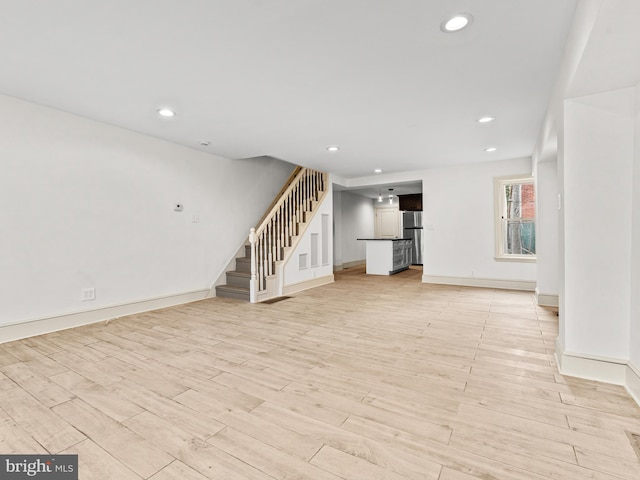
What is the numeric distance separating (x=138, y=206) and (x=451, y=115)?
165 inches


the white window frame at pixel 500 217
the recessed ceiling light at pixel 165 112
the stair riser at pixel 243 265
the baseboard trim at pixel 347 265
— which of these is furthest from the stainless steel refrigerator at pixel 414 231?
the recessed ceiling light at pixel 165 112

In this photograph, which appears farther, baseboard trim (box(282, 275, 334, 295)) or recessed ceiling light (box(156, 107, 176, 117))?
baseboard trim (box(282, 275, 334, 295))

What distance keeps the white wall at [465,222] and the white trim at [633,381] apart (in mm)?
3988

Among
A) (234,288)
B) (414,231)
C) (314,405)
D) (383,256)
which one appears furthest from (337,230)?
(314,405)

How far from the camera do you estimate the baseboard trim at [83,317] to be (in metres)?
3.11

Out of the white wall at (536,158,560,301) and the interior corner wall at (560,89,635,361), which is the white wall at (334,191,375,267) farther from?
the interior corner wall at (560,89,635,361)

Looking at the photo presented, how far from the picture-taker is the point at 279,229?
564 centimetres

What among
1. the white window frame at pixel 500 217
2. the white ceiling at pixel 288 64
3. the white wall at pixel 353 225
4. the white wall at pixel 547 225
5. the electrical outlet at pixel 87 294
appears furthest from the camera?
the white wall at pixel 353 225

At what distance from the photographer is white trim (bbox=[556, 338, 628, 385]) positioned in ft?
6.92

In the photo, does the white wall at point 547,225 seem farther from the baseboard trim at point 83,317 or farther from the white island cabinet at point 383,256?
the baseboard trim at point 83,317

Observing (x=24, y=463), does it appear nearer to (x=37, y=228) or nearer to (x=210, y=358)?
(x=210, y=358)

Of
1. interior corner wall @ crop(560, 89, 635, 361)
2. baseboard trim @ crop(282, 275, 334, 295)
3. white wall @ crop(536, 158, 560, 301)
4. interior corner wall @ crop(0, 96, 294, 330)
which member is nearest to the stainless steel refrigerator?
baseboard trim @ crop(282, 275, 334, 295)

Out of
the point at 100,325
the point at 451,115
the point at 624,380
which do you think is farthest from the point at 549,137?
the point at 100,325

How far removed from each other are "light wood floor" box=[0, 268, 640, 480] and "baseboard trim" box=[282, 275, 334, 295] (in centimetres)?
207
